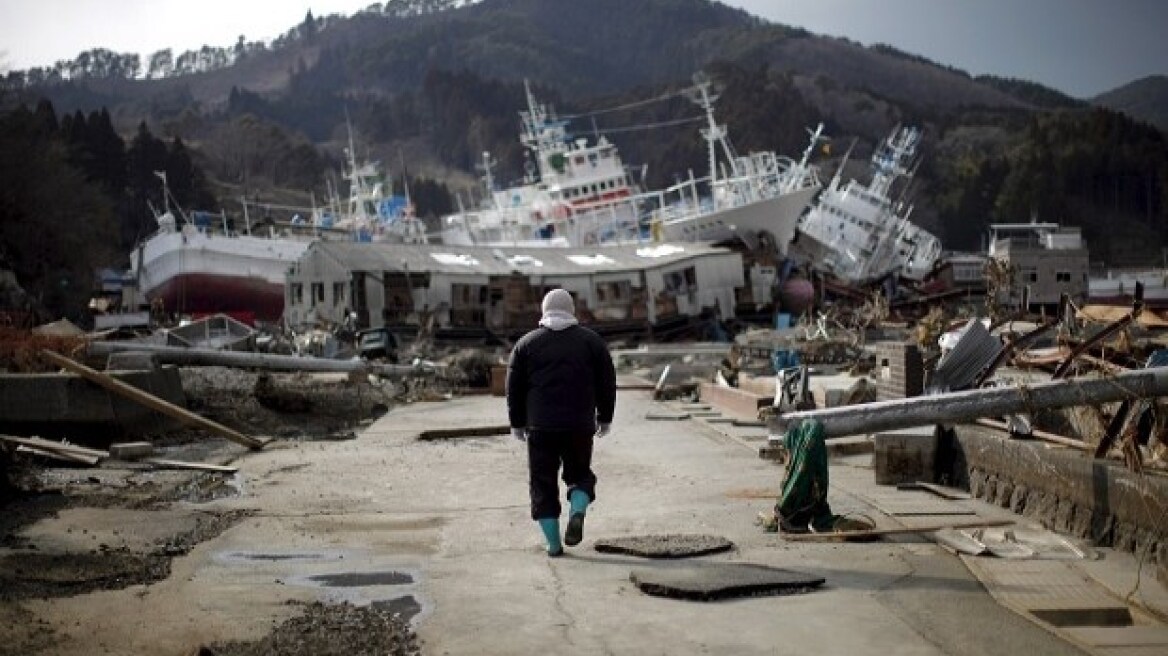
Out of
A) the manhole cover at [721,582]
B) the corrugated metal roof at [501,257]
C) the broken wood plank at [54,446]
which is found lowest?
the manhole cover at [721,582]

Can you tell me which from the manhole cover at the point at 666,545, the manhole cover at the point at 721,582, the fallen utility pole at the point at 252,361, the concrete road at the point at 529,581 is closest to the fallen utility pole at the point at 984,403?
the concrete road at the point at 529,581

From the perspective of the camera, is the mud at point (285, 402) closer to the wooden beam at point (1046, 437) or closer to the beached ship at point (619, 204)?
the wooden beam at point (1046, 437)

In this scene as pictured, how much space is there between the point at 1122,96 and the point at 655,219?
210 feet

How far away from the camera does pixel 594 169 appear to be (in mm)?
68750

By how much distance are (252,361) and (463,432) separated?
9354mm

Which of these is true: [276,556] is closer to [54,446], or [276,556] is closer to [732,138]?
[54,446]

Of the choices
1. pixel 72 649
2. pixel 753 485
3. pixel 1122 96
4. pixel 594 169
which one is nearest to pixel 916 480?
pixel 753 485

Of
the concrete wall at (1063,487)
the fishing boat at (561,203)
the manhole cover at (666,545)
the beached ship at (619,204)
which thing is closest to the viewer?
the concrete wall at (1063,487)

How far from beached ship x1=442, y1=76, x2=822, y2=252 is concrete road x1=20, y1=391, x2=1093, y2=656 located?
160ft

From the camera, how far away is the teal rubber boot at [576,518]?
23.8 ft

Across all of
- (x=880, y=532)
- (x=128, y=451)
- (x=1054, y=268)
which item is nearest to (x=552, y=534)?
(x=880, y=532)

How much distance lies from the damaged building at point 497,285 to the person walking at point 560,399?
113 feet

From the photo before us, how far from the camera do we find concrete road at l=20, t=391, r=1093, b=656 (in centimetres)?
516

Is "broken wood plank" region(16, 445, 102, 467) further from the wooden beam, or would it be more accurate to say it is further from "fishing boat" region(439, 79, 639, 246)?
"fishing boat" region(439, 79, 639, 246)
